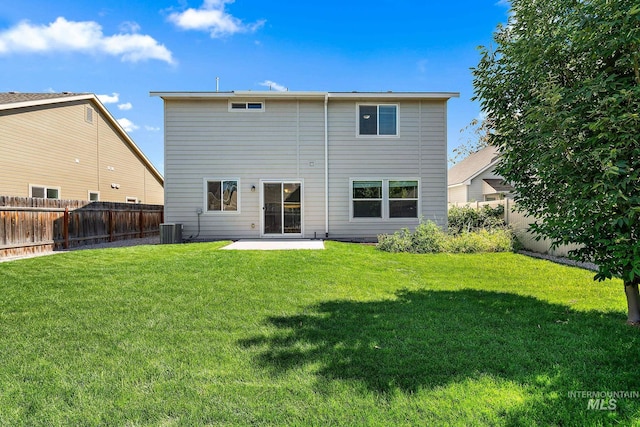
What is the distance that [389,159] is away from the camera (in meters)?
11.9

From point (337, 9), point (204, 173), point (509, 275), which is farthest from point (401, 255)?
point (337, 9)

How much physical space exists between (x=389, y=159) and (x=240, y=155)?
5.26 meters

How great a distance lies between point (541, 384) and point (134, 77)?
15.9 meters

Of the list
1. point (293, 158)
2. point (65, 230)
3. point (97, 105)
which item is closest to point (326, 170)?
point (293, 158)

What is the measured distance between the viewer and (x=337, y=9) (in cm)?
1207

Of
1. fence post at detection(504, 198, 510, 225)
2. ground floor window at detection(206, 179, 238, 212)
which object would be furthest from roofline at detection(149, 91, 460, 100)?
fence post at detection(504, 198, 510, 225)

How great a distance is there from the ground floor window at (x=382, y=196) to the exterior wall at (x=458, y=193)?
33.1ft

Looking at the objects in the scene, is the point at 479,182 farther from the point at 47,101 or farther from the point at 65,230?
the point at 47,101

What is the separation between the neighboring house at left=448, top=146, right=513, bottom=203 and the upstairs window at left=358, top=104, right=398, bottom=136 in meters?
8.72

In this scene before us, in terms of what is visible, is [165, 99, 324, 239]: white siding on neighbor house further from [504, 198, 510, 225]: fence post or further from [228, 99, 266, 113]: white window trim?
[504, 198, 510, 225]: fence post

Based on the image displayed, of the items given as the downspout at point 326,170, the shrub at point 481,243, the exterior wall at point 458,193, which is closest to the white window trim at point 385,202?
the downspout at point 326,170

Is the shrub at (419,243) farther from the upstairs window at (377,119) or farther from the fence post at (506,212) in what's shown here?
the upstairs window at (377,119)

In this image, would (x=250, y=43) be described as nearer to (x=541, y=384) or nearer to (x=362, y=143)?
(x=362, y=143)

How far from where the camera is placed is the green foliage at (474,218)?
1096 cm
